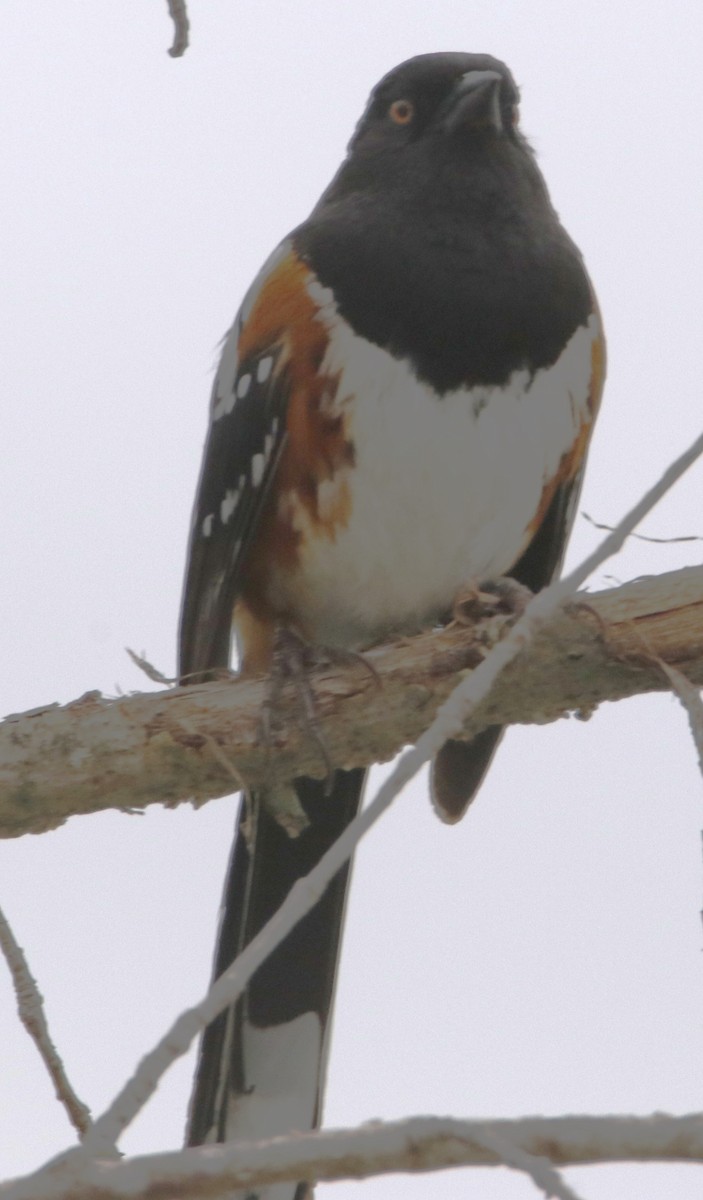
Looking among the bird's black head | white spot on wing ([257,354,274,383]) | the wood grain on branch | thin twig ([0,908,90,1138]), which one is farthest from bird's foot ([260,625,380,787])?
the bird's black head

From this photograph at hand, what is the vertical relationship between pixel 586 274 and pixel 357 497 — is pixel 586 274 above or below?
above

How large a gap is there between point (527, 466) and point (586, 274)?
1.43 ft

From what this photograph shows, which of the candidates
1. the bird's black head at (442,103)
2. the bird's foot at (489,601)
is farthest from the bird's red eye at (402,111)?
the bird's foot at (489,601)

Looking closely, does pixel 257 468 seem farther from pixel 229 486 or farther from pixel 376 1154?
pixel 376 1154

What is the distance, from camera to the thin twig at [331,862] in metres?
1.25

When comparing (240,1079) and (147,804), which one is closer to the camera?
(147,804)

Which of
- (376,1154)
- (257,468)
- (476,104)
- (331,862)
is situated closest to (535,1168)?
(376,1154)

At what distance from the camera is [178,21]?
2.04 m

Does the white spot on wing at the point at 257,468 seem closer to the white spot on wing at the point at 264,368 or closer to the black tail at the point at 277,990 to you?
the white spot on wing at the point at 264,368

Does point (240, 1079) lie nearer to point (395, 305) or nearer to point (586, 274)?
point (395, 305)

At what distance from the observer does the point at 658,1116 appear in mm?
1210

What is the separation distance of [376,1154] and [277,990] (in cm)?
186

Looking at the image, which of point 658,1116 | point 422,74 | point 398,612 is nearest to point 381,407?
point 398,612

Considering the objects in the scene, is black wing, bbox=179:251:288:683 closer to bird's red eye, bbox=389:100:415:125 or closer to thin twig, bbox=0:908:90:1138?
bird's red eye, bbox=389:100:415:125
